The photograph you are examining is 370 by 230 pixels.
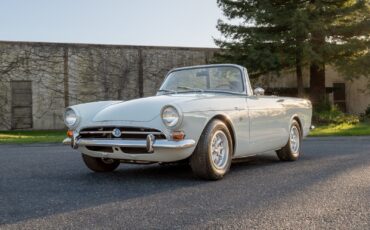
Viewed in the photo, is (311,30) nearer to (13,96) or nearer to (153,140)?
(13,96)

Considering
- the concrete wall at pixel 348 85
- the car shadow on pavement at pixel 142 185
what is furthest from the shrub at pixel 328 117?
the car shadow on pavement at pixel 142 185

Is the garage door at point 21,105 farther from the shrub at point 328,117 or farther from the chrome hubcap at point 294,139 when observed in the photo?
the chrome hubcap at point 294,139

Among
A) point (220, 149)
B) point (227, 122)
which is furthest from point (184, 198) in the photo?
point (227, 122)

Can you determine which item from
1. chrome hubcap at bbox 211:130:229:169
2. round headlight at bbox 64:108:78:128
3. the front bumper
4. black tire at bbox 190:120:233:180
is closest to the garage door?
round headlight at bbox 64:108:78:128

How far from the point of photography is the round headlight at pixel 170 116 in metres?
5.37

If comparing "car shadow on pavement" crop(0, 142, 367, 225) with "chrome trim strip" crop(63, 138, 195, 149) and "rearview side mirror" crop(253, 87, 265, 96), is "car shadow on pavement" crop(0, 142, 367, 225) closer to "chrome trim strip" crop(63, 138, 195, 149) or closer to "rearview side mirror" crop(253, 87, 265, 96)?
"chrome trim strip" crop(63, 138, 195, 149)

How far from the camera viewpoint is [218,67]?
23.4 feet

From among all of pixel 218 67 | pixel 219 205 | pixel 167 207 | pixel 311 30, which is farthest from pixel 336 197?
pixel 311 30

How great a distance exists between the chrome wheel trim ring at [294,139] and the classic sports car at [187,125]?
2.69 ft

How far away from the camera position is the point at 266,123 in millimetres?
7020

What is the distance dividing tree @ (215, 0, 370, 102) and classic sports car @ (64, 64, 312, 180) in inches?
469

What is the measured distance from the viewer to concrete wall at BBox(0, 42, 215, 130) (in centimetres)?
2122

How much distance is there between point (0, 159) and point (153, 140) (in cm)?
449

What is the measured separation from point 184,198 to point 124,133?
1316 millimetres
